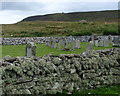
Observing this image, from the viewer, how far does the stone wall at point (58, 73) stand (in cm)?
796

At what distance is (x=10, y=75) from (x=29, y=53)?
3.62 m

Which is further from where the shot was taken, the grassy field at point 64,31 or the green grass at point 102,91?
the grassy field at point 64,31

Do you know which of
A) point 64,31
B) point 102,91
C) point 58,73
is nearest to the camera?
point 58,73

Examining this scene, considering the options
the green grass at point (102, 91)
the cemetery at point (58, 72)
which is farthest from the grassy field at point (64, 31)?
the green grass at point (102, 91)

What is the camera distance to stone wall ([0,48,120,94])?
26.1ft

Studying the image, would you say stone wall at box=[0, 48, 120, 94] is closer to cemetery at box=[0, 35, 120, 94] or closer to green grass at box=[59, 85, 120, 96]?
cemetery at box=[0, 35, 120, 94]

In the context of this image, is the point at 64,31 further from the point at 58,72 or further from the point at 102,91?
the point at 58,72

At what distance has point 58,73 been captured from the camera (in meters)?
8.94

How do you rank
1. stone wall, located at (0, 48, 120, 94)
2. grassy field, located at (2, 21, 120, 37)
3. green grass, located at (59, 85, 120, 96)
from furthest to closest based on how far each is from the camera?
grassy field, located at (2, 21, 120, 37) → green grass, located at (59, 85, 120, 96) → stone wall, located at (0, 48, 120, 94)

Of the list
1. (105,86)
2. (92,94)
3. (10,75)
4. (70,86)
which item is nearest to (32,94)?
(10,75)

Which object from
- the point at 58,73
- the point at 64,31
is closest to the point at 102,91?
the point at 58,73

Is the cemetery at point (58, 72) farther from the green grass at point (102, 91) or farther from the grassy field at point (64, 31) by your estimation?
the grassy field at point (64, 31)

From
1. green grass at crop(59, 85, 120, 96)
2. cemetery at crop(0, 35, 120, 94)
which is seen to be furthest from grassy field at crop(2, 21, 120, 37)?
green grass at crop(59, 85, 120, 96)

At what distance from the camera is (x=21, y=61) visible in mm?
8422
